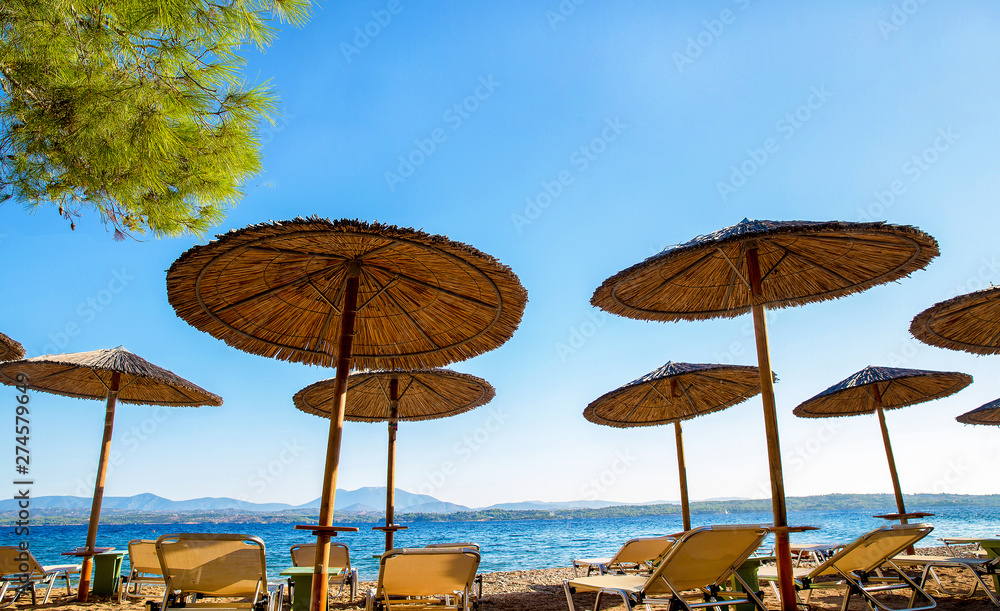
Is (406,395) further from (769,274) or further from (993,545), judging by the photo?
(993,545)

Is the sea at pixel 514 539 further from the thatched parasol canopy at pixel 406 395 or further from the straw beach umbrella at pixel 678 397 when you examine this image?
the straw beach umbrella at pixel 678 397

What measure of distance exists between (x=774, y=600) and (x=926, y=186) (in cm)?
586

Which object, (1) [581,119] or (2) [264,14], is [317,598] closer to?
(2) [264,14]

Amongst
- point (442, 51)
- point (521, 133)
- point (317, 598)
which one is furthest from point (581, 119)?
point (317, 598)

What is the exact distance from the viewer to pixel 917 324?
5.69 m

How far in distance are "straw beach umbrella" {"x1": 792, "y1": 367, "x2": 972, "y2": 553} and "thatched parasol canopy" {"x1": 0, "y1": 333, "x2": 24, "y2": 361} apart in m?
10.1

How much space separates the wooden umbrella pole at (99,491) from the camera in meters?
5.55

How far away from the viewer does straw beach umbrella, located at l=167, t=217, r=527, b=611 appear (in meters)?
2.86

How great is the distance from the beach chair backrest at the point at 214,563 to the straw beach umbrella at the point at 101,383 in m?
3.47

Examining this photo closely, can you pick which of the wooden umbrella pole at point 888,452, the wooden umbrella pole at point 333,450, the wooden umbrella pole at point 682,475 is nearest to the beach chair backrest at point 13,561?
the wooden umbrella pole at point 333,450

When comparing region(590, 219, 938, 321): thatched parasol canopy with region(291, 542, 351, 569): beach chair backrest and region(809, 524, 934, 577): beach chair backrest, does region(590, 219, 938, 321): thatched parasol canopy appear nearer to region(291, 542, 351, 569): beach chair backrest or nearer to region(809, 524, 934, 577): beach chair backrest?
region(809, 524, 934, 577): beach chair backrest

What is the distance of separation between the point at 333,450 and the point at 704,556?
2361 mm

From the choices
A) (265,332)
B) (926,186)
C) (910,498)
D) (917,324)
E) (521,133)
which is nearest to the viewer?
(265,332)

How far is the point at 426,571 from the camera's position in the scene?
3.03 metres
